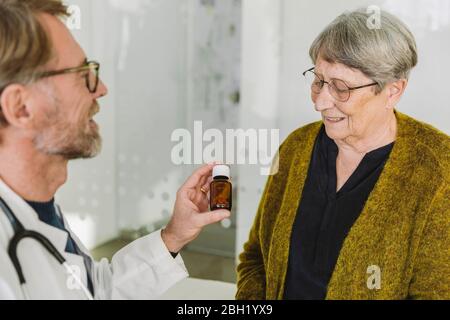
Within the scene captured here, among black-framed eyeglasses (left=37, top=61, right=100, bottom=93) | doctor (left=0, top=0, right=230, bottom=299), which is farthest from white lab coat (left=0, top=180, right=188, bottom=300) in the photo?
black-framed eyeglasses (left=37, top=61, right=100, bottom=93)

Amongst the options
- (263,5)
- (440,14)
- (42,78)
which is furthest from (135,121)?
(440,14)

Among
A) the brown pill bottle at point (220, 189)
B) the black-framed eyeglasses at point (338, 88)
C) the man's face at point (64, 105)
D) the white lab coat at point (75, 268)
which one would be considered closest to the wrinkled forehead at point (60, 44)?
the man's face at point (64, 105)

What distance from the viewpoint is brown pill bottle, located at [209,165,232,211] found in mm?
931

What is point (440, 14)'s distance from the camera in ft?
3.73

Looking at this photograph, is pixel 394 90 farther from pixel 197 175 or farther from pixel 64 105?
pixel 64 105

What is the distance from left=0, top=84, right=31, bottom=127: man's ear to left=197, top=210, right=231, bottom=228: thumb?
1.21ft

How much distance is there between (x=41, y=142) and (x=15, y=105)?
0.07m

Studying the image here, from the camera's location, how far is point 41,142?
2.64ft

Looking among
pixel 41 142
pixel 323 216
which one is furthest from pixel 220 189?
pixel 41 142

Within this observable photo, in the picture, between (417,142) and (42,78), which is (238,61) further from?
(42,78)

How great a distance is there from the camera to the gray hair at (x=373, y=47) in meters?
0.89

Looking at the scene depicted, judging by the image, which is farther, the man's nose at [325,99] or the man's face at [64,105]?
the man's nose at [325,99]

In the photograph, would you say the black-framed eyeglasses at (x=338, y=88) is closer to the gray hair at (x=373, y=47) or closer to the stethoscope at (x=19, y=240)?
the gray hair at (x=373, y=47)

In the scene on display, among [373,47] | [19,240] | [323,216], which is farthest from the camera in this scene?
[323,216]
